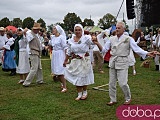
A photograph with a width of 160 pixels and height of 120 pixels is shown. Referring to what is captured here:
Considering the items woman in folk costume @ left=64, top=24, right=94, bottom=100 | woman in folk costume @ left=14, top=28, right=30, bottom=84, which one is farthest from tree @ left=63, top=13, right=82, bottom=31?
woman in folk costume @ left=64, top=24, right=94, bottom=100

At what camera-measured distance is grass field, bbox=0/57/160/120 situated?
5.69m

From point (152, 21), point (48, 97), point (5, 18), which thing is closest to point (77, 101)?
point (48, 97)

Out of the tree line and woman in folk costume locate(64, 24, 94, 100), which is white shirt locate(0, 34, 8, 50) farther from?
the tree line

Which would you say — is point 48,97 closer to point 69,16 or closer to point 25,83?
point 25,83

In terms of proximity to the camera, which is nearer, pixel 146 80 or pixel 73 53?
pixel 73 53

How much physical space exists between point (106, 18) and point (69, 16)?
33.9ft

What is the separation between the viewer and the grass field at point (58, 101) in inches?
224

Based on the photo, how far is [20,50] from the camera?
9.34m

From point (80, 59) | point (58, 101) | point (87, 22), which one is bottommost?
point (58, 101)

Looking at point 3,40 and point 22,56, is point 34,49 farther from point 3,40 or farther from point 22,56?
point 3,40

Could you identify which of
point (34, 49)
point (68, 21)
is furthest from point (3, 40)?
point (68, 21)

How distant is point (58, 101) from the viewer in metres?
6.82

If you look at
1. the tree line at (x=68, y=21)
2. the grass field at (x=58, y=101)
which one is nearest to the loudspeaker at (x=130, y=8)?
the grass field at (x=58, y=101)

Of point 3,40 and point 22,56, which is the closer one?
point 22,56
